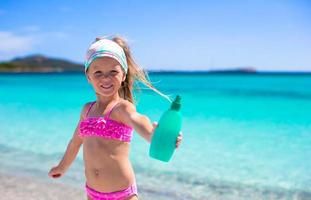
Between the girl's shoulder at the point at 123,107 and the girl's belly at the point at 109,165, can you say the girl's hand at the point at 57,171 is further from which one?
the girl's shoulder at the point at 123,107

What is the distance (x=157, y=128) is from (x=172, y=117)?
0.08 m

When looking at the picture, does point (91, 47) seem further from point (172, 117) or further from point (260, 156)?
point (260, 156)

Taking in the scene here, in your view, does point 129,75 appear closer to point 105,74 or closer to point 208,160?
point 105,74

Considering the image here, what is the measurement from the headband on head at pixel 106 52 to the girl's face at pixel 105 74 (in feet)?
0.07

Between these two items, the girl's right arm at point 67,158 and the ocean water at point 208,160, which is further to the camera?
the ocean water at point 208,160

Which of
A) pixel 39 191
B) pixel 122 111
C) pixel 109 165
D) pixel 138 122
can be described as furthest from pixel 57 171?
pixel 39 191

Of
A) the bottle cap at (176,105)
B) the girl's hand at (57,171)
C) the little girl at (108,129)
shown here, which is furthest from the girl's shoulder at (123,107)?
the girl's hand at (57,171)

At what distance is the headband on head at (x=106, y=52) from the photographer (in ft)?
7.51

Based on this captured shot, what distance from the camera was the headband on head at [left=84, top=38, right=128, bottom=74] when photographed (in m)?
2.29

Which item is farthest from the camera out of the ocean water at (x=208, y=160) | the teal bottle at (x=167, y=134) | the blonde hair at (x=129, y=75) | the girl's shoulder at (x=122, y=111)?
the ocean water at (x=208, y=160)

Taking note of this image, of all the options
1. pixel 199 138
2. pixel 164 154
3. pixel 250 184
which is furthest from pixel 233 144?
pixel 164 154

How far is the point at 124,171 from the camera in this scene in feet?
7.74

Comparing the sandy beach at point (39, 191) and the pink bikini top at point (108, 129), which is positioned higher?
the sandy beach at point (39, 191)

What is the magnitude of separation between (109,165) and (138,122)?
1.23 ft
